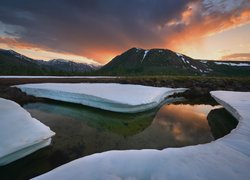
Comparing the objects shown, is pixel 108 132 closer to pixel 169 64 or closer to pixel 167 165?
pixel 167 165

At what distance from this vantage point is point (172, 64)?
11175 cm

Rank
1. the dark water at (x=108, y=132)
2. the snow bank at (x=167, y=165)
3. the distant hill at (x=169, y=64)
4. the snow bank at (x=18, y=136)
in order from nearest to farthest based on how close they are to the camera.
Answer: the snow bank at (x=167, y=165) → the snow bank at (x=18, y=136) → the dark water at (x=108, y=132) → the distant hill at (x=169, y=64)

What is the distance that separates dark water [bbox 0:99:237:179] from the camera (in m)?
4.01

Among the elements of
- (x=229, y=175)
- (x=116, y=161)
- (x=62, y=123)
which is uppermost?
(x=229, y=175)

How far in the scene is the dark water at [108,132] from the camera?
158 inches

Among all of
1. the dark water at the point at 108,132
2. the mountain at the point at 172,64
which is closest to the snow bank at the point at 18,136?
the dark water at the point at 108,132

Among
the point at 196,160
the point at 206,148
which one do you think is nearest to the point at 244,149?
the point at 206,148

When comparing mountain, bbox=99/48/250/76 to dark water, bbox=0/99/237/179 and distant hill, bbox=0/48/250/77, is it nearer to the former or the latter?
distant hill, bbox=0/48/250/77

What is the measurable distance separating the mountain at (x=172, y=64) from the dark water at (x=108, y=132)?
72466 mm

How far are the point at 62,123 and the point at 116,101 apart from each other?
2.47m

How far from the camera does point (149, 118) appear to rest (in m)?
7.94

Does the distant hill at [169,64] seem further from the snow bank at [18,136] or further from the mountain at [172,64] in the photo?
the snow bank at [18,136]

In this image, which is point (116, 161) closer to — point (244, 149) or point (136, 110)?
point (244, 149)

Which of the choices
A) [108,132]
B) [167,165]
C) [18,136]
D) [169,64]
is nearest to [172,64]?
[169,64]
